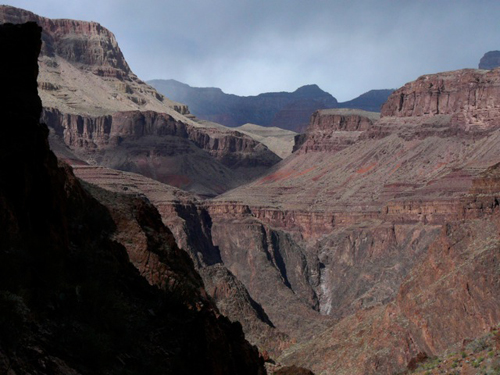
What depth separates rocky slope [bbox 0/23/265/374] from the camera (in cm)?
1398

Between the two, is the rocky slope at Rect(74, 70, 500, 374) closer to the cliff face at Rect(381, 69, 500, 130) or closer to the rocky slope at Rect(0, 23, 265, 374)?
the cliff face at Rect(381, 69, 500, 130)

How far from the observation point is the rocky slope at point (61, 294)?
14.0 m

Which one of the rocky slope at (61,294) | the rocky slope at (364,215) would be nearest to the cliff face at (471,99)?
the rocky slope at (364,215)

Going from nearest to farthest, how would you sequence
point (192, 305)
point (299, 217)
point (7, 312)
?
point (7, 312)
point (192, 305)
point (299, 217)

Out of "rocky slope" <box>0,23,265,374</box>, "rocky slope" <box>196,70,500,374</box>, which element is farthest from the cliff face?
"rocky slope" <box>0,23,265,374</box>

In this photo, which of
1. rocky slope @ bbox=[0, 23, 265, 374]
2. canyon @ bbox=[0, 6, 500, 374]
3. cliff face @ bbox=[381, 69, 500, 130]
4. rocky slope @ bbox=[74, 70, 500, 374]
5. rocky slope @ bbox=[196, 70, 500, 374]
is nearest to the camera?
rocky slope @ bbox=[0, 23, 265, 374]

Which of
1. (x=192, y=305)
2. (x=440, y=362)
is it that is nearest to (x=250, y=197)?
(x=440, y=362)

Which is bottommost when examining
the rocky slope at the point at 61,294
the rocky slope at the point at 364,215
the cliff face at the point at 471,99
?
the rocky slope at the point at 364,215

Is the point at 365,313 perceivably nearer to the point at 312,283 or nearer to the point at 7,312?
the point at 7,312

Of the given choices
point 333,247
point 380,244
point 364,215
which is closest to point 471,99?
point 364,215

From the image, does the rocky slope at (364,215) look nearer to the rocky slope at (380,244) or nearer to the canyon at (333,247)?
the rocky slope at (380,244)

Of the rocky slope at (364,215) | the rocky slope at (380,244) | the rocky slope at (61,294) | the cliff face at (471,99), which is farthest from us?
the cliff face at (471,99)

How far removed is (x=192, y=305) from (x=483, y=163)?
454ft

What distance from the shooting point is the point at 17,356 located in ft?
40.3
